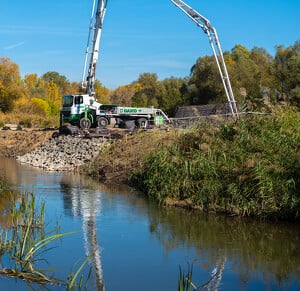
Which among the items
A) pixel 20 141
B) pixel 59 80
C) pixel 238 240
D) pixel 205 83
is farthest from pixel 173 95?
pixel 59 80

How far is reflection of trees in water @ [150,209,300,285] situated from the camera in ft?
33.9

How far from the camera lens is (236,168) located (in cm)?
1456

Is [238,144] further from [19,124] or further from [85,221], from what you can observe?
[19,124]

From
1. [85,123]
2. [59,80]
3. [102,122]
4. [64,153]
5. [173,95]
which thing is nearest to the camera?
[64,153]

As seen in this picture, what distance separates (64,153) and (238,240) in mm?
17598

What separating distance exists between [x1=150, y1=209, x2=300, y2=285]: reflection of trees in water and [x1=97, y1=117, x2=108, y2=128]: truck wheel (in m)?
19.6

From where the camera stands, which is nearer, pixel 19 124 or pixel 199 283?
pixel 199 283

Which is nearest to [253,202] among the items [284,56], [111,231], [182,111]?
[111,231]

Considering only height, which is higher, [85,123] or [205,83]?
[205,83]

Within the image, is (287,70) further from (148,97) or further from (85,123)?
(85,123)

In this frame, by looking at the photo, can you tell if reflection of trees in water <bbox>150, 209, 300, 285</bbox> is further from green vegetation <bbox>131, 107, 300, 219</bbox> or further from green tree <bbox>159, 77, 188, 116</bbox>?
green tree <bbox>159, 77, 188, 116</bbox>

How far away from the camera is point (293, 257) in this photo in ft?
36.3

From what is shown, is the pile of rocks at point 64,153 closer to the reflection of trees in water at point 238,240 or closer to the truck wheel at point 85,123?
the truck wheel at point 85,123

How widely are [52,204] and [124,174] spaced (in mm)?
5274
